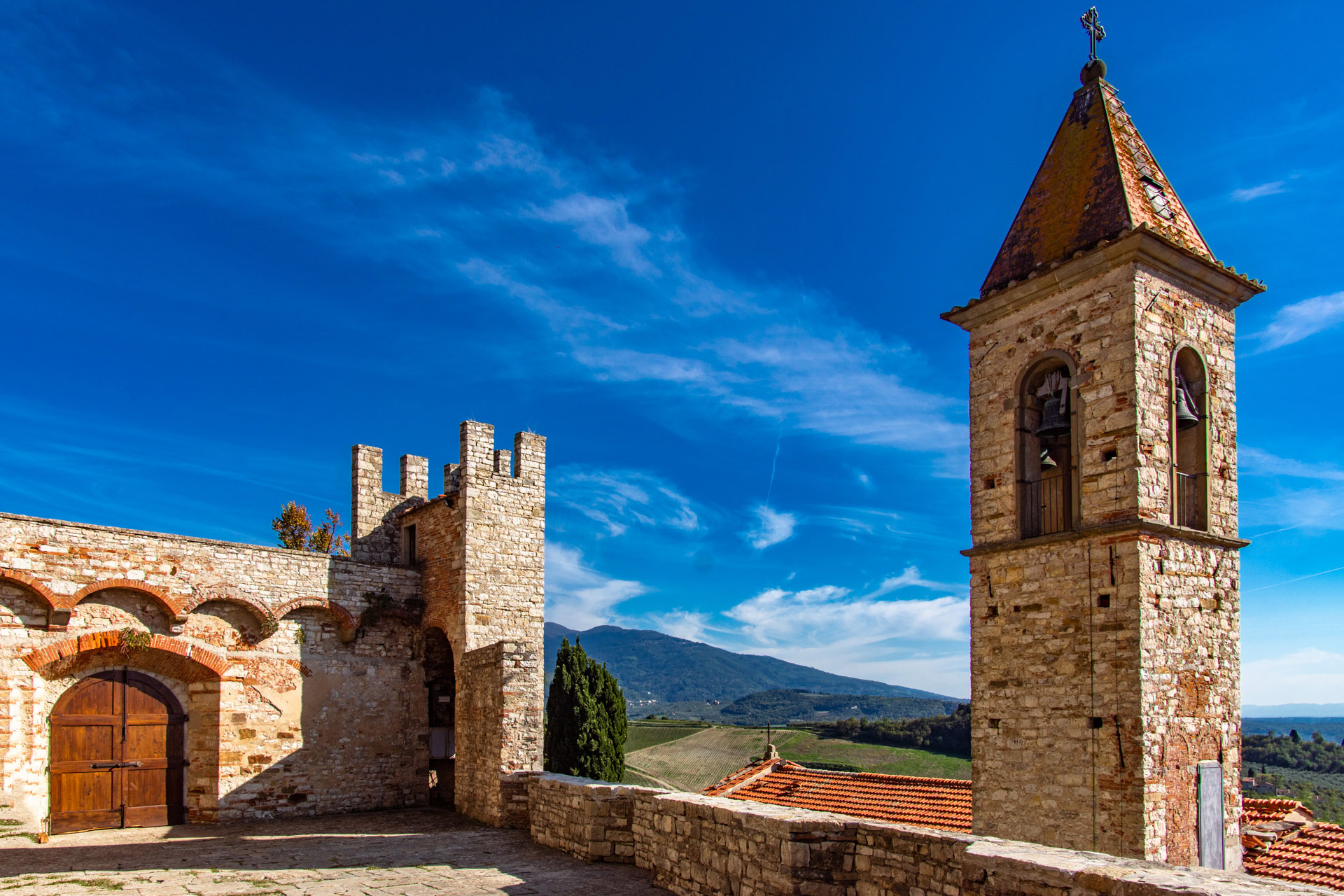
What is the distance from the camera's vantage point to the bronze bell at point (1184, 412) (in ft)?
32.7

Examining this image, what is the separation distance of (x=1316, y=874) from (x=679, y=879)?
285 inches

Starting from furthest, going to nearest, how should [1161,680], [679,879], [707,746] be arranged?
[707,746] → [1161,680] → [679,879]

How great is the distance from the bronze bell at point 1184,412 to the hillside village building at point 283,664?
9.22 meters

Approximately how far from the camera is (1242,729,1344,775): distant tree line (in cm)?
3628

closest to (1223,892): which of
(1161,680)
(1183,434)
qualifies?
(1161,680)

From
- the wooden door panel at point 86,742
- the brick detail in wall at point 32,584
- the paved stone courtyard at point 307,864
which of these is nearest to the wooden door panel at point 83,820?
the paved stone courtyard at point 307,864

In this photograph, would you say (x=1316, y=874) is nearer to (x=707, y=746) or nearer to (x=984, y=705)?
(x=984, y=705)

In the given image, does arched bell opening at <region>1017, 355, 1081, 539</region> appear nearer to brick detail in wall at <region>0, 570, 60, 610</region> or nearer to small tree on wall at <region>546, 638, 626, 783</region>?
small tree on wall at <region>546, 638, 626, 783</region>

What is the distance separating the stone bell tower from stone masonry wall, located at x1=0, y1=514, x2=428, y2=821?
9.80 meters

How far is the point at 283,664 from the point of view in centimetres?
1409

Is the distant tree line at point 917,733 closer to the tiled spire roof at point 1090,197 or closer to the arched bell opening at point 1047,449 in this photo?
the arched bell opening at point 1047,449

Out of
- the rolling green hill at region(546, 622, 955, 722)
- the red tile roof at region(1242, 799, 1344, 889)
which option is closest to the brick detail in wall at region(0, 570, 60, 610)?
the red tile roof at region(1242, 799, 1344, 889)

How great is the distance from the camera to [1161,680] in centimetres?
911

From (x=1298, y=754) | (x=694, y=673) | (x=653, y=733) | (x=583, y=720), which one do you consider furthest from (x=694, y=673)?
(x=583, y=720)
